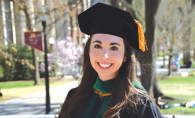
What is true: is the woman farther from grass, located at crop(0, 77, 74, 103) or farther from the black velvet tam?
grass, located at crop(0, 77, 74, 103)

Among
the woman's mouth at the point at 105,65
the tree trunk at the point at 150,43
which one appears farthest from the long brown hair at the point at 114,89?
the tree trunk at the point at 150,43

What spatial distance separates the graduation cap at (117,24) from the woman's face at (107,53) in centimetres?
5

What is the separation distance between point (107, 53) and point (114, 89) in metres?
0.28

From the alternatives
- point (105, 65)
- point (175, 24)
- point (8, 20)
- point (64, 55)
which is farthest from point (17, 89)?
point (105, 65)

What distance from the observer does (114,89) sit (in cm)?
148

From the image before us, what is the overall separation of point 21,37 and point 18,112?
12399mm

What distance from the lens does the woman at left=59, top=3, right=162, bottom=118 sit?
4.57ft

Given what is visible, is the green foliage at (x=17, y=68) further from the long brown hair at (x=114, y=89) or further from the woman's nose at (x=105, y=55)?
the woman's nose at (x=105, y=55)

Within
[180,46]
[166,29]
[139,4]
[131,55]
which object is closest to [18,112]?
[131,55]

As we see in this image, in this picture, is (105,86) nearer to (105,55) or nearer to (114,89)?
(114,89)

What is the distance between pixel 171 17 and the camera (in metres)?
12.5

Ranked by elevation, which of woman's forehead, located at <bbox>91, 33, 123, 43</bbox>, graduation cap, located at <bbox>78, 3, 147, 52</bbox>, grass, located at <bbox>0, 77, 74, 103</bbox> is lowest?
grass, located at <bbox>0, 77, 74, 103</bbox>

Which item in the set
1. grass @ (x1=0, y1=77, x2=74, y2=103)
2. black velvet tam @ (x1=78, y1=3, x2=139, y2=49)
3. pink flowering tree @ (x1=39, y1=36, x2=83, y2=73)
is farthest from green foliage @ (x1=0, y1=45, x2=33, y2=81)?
black velvet tam @ (x1=78, y1=3, x2=139, y2=49)

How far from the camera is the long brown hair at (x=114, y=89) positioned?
1.41m
